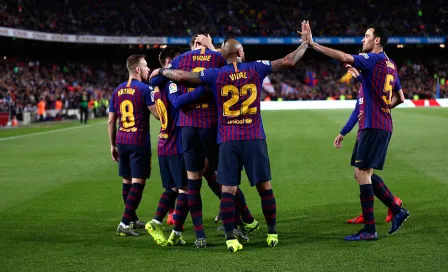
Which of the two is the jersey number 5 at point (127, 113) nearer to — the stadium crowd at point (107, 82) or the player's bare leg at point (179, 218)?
the player's bare leg at point (179, 218)

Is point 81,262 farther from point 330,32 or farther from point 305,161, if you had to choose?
point 330,32

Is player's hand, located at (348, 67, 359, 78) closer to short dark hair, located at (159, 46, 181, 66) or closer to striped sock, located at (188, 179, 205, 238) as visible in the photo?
short dark hair, located at (159, 46, 181, 66)

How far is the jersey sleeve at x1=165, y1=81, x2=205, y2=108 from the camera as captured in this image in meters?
6.94

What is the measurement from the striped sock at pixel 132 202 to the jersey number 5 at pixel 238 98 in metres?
1.85

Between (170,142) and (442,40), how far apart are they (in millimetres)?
61271

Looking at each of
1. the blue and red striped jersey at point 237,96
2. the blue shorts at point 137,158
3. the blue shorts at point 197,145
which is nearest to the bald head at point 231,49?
the blue and red striped jersey at point 237,96

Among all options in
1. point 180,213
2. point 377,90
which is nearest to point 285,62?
point 377,90

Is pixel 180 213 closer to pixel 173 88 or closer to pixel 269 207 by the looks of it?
pixel 269 207

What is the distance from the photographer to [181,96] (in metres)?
7.04

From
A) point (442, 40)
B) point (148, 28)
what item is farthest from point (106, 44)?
point (442, 40)

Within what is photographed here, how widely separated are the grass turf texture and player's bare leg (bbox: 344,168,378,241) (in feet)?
0.50

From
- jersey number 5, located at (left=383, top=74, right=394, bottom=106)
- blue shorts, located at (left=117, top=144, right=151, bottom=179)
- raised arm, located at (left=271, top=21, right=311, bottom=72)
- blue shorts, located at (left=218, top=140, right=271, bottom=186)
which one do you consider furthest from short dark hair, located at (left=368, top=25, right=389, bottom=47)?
blue shorts, located at (left=117, top=144, right=151, bottom=179)

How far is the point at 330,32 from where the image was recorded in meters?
65.8

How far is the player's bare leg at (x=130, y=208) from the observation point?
25.7 ft
